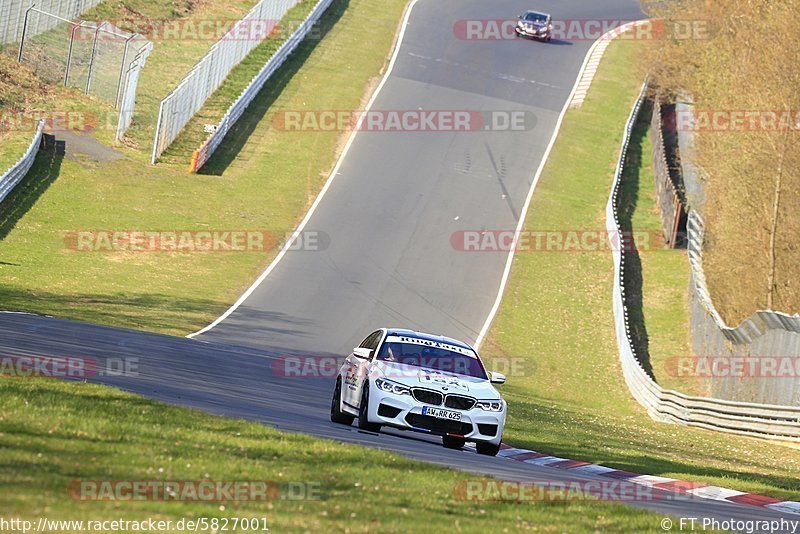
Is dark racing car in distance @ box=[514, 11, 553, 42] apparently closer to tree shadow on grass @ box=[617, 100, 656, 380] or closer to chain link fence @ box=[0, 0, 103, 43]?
tree shadow on grass @ box=[617, 100, 656, 380]

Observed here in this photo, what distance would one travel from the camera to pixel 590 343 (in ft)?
116

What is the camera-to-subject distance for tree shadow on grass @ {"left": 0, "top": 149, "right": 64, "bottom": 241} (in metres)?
37.0

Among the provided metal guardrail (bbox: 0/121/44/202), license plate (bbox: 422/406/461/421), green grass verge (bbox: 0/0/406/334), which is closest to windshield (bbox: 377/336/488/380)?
license plate (bbox: 422/406/461/421)

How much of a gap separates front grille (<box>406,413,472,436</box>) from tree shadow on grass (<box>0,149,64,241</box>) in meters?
22.7

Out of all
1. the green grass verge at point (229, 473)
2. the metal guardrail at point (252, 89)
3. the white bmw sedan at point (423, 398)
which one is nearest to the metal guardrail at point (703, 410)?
the white bmw sedan at point (423, 398)

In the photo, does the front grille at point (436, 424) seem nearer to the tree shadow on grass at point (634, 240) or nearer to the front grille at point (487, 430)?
the front grille at point (487, 430)

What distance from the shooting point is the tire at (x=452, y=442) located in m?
16.3

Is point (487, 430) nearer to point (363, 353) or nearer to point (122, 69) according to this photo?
point (363, 353)

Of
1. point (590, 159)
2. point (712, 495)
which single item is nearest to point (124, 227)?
point (590, 159)

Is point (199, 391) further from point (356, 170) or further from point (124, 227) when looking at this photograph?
point (356, 170)

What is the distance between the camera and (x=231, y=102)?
52531mm

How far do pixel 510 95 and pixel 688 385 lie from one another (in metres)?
27.9

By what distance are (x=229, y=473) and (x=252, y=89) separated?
4474cm

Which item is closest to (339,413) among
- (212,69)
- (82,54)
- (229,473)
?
(229,473)
